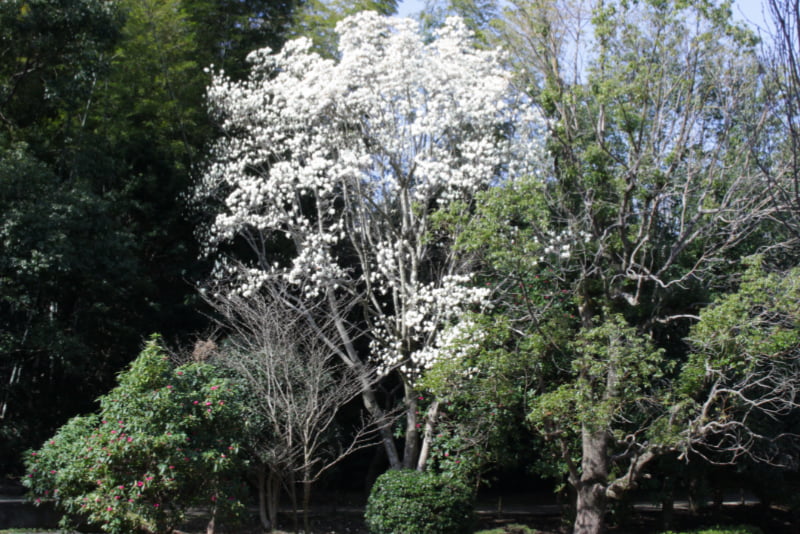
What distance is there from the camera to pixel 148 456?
26.0 ft

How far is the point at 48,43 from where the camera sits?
432 inches

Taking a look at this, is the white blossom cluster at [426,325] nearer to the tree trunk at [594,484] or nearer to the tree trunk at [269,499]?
the tree trunk at [594,484]

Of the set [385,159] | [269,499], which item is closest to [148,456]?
[269,499]

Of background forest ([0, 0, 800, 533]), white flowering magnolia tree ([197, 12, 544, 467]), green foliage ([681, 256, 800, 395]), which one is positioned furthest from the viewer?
white flowering magnolia tree ([197, 12, 544, 467])

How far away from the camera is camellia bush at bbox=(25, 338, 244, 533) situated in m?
7.82

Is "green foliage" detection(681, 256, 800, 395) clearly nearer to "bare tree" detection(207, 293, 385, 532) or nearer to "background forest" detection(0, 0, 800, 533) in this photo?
"background forest" detection(0, 0, 800, 533)

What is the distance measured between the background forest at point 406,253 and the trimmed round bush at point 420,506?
0.16m

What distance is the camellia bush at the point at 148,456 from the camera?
7.82 meters

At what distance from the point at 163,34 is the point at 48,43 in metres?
2.39

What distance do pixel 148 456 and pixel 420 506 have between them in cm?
369

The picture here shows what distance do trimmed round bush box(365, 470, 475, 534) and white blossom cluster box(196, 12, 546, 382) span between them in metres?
1.73

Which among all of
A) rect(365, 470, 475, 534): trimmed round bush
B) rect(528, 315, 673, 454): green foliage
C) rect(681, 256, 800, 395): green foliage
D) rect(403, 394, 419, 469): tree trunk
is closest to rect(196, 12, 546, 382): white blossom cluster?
rect(403, 394, 419, 469): tree trunk

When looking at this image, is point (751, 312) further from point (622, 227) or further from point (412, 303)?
point (412, 303)

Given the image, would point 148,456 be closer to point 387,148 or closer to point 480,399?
point 480,399
